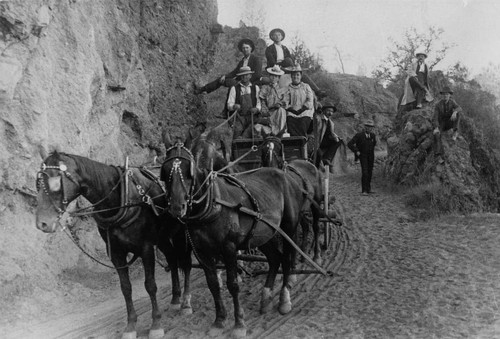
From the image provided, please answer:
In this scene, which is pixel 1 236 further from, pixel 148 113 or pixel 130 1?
pixel 130 1

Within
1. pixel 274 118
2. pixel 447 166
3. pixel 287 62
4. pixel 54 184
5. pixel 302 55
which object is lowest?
pixel 447 166

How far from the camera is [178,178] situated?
5004 mm

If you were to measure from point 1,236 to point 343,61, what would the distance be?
4190cm

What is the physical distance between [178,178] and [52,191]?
3.98 ft

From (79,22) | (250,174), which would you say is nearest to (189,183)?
(250,174)

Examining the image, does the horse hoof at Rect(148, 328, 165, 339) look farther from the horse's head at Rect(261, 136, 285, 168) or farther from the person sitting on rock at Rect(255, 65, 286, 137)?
the person sitting on rock at Rect(255, 65, 286, 137)

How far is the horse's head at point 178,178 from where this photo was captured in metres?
4.95

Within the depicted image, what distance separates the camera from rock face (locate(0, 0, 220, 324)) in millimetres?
7055

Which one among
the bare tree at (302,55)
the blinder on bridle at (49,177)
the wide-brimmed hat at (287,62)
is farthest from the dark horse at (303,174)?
the bare tree at (302,55)

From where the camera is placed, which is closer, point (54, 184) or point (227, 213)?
point (54, 184)

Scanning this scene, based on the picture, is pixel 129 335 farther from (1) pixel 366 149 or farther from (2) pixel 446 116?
(2) pixel 446 116

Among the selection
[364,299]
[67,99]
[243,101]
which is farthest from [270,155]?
[67,99]

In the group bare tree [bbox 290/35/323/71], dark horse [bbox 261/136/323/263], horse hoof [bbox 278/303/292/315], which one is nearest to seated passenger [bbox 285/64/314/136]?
dark horse [bbox 261/136/323/263]

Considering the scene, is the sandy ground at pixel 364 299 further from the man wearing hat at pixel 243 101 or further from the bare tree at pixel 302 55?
the bare tree at pixel 302 55
